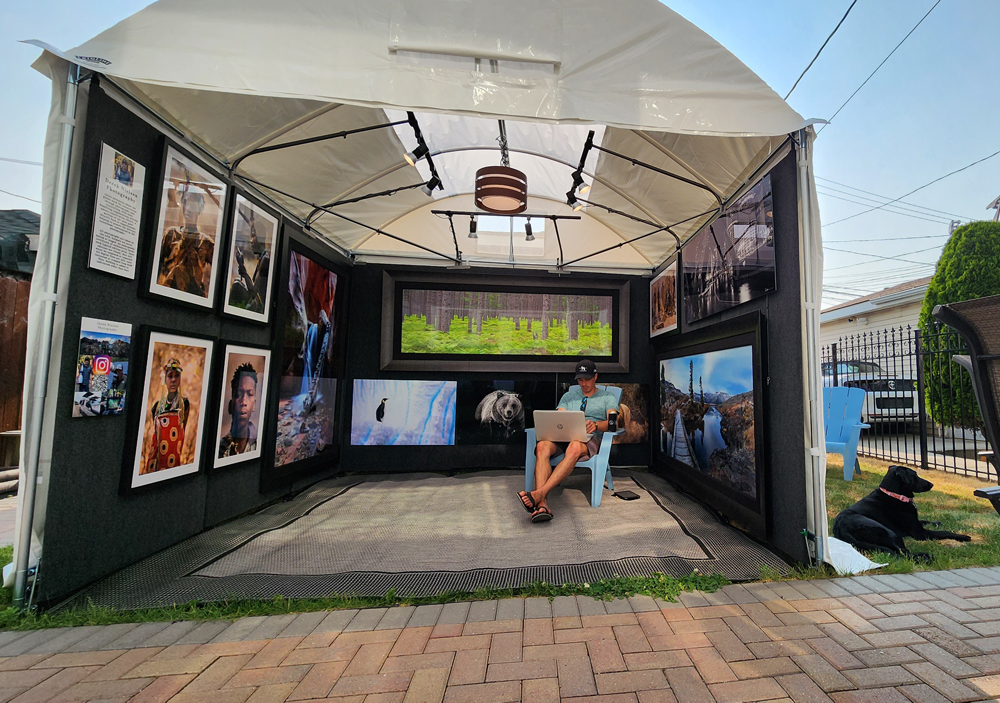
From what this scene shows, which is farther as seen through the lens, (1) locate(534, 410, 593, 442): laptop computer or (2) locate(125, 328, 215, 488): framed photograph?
(1) locate(534, 410, 593, 442): laptop computer

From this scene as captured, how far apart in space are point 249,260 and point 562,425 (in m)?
3.15

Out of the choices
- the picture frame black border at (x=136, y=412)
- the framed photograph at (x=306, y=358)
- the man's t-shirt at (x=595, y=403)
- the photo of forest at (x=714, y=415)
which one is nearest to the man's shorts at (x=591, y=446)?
the man's t-shirt at (x=595, y=403)

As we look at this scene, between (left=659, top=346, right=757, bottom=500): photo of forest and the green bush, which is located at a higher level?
the green bush

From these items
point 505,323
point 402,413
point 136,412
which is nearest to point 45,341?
point 136,412

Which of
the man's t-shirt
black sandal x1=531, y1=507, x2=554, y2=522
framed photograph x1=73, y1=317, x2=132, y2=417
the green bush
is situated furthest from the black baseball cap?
the green bush

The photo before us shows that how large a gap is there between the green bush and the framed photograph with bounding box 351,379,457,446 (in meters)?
7.14

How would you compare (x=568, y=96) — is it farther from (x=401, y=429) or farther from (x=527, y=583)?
(x=401, y=429)

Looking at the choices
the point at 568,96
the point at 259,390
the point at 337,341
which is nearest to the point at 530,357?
the point at 337,341

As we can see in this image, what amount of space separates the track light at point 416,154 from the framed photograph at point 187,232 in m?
1.56

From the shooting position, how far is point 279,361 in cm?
394

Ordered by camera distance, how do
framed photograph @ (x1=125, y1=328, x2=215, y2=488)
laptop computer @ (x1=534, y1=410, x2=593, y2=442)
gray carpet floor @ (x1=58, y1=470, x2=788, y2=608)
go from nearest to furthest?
gray carpet floor @ (x1=58, y1=470, x2=788, y2=608) → framed photograph @ (x1=125, y1=328, x2=215, y2=488) → laptop computer @ (x1=534, y1=410, x2=593, y2=442)

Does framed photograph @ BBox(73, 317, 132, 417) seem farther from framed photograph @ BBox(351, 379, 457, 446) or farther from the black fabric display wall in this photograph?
the black fabric display wall

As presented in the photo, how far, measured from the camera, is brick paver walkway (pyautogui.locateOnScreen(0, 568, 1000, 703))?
1.51 meters

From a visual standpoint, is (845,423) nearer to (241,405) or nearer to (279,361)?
(279,361)
